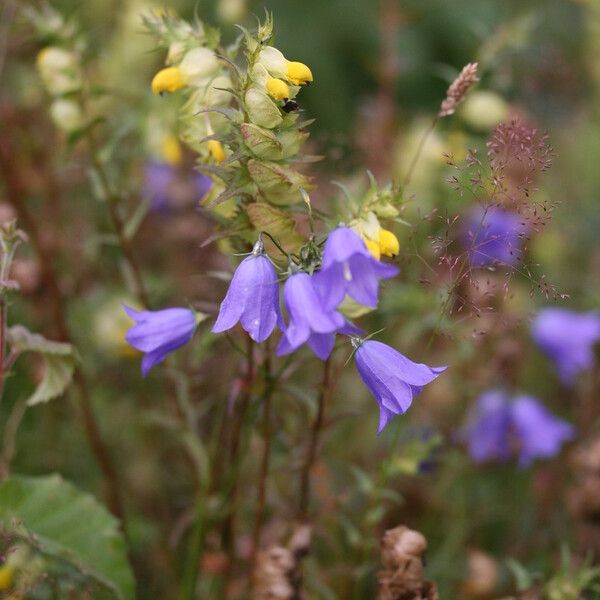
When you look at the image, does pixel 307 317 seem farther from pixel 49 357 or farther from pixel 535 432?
pixel 535 432

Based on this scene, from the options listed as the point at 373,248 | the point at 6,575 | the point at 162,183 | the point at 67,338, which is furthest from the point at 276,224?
the point at 162,183

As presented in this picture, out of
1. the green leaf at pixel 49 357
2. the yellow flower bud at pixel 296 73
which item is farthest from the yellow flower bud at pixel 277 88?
the green leaf at pixel 49 357

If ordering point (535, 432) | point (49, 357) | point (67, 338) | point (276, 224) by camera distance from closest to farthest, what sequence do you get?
point (276, 224), point (49, 357), point (67, 338), point (535, 432)

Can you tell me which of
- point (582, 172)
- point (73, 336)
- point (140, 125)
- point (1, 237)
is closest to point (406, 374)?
point (1, 237)

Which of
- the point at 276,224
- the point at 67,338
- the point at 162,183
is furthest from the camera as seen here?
the point at 162,183

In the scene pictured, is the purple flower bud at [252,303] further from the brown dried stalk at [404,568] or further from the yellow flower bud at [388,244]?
the brown dried stalk at [404,568]

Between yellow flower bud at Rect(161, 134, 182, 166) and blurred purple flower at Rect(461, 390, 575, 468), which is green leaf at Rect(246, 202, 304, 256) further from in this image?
blurred purple flower at Rect(461, 390, 575, 468)

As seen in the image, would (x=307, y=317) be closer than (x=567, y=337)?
Yes

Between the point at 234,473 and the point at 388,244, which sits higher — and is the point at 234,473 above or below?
below
